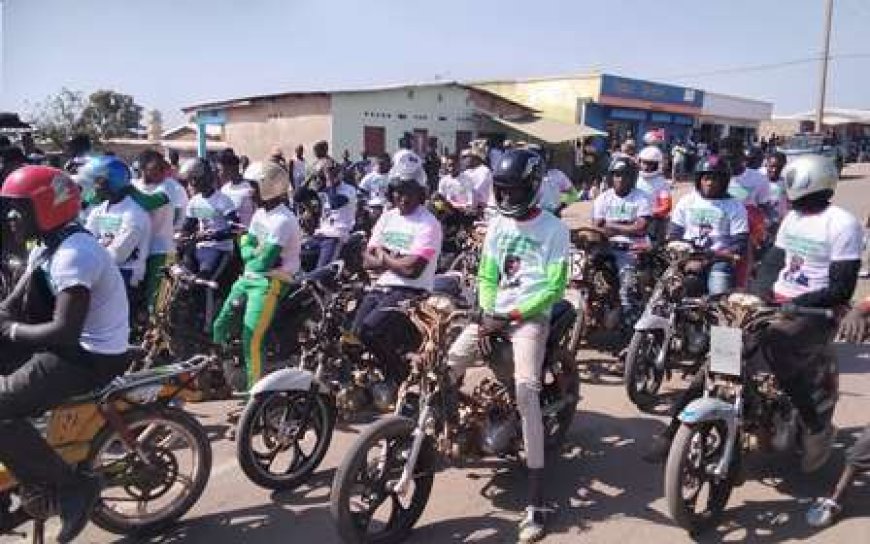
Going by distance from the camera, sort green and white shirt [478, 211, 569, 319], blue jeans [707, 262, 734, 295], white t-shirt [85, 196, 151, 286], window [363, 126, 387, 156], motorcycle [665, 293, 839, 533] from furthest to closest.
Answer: window [363, 126, 387, 156] → blue jeans [707, 262, 734, 295] → white t-shirt [85, 196, 151, 286] → green and white shirt [478, 211, 569, 319] → motorcycle [665, 293, 839, 533]

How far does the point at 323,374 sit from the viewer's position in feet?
19.0

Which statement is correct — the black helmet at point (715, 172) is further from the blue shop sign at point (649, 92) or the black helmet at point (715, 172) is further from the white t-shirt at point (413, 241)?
the blue shop sign at point (649, 92)

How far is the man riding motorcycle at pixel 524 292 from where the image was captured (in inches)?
173

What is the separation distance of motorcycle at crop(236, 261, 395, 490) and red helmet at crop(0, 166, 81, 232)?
4.91 ft

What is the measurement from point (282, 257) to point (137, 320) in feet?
6.15

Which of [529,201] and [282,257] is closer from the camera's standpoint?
[529,201]

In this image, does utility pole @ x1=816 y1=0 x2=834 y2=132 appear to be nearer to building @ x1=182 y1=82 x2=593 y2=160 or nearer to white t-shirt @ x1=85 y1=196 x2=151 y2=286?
building @ x1=182 y1=82 x2=593 y2=160

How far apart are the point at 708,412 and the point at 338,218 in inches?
241

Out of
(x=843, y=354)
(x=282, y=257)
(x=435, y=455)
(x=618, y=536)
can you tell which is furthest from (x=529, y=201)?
(x=843, y=354)

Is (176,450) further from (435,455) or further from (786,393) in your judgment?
(786,393)

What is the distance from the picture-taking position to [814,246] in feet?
15.6

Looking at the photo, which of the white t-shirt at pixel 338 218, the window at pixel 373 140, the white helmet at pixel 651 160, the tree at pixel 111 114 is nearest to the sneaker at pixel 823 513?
the white helmet at pixel 651 160

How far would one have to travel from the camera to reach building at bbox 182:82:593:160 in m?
23.6

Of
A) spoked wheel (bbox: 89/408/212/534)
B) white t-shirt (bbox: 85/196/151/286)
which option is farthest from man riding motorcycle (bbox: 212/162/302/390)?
spoked wheel (bbox: 89/408/212/534)
